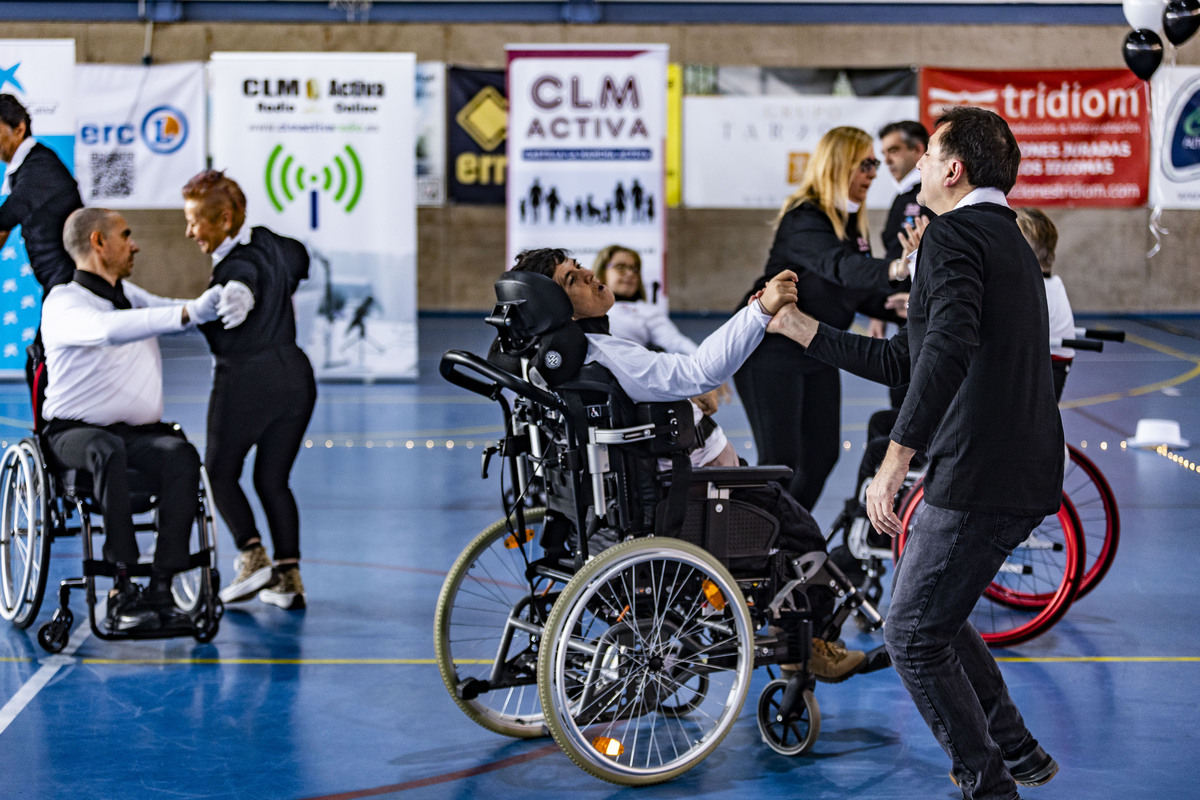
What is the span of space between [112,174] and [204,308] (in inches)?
469

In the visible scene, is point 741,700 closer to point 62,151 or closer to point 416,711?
point 416,711

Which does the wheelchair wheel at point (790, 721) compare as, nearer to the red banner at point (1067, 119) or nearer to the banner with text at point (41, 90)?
the banner with text at point (41, 90)

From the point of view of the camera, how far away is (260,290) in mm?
4676

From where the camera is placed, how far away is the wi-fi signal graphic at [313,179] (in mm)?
10250

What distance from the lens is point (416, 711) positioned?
3777mm

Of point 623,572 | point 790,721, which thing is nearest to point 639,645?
point 623,572

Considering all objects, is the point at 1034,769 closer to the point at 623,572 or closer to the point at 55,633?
the point at 623,572

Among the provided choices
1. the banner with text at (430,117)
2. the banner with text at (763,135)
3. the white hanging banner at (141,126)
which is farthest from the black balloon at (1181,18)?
the white hanging banner at (141,126)

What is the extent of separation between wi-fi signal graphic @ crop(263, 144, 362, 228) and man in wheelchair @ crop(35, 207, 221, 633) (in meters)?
5.94

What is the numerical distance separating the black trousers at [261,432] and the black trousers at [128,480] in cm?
47

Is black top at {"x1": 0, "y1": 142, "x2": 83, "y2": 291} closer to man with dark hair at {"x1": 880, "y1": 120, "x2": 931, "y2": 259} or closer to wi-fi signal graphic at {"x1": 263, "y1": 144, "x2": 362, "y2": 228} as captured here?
man with dark hair at {"x1": 880, "y1": 120, "x2": 931, "y2": 259}

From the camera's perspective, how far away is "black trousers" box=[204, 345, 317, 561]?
15.4 ft

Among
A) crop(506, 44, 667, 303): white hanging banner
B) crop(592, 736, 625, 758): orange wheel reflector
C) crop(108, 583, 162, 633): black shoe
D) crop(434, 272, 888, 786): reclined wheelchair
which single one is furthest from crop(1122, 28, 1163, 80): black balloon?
crop(108, 583, 162, 633): black shoe

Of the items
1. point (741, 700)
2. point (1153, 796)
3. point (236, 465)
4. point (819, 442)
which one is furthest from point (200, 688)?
Result: point (1153, 796)
